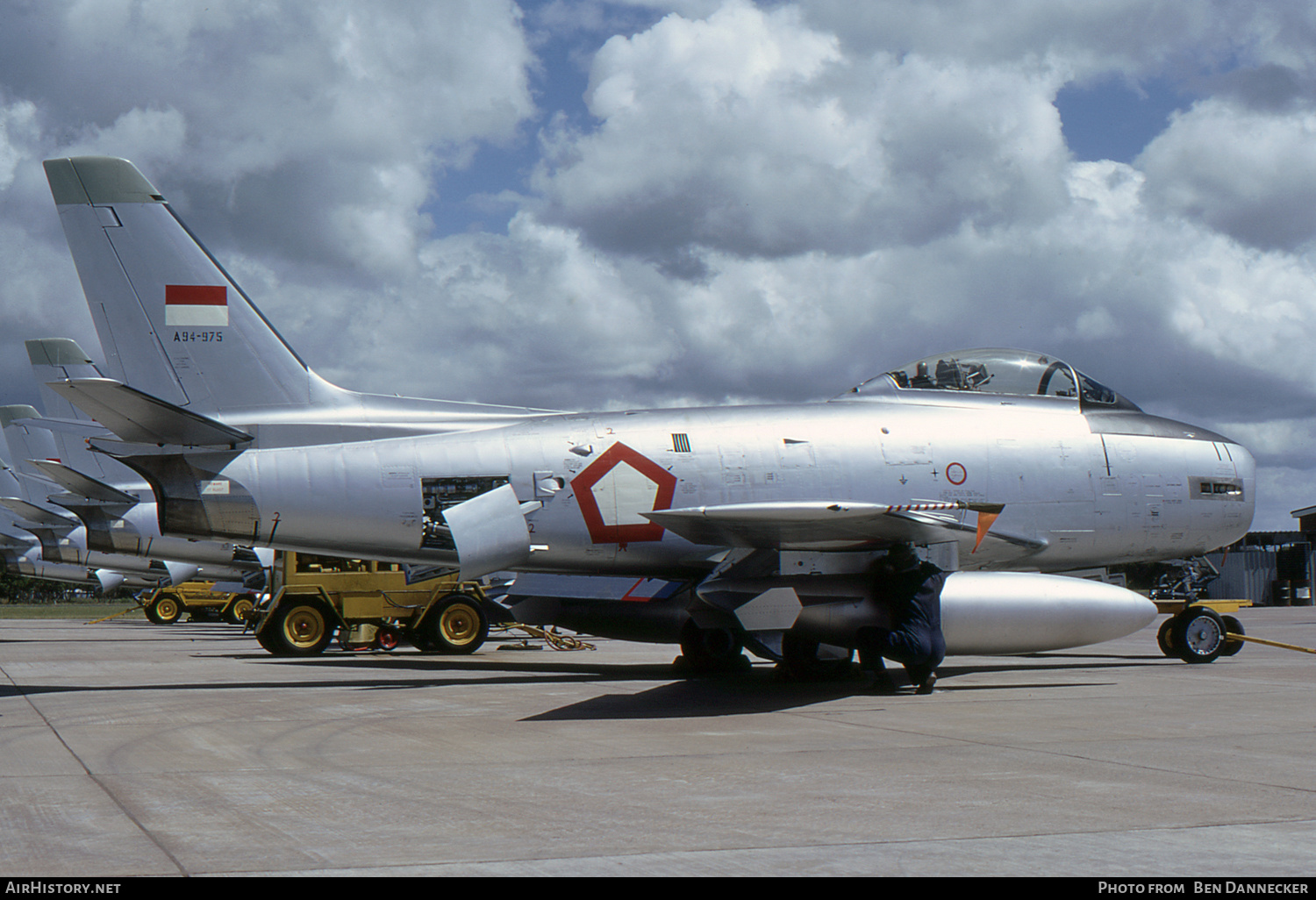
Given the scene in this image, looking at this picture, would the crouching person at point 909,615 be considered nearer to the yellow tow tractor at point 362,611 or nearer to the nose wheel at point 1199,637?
the nose wheel at point 1199,637

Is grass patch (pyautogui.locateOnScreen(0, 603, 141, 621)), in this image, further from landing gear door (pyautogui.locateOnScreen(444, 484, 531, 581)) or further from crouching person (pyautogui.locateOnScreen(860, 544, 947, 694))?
crouching person (pyautogui.locateOnScreen(860, 544, 947, 694))

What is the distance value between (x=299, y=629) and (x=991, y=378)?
42.3ft

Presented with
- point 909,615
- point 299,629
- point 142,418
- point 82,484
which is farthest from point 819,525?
point 82,484

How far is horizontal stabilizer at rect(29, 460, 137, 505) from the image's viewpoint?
1956cm

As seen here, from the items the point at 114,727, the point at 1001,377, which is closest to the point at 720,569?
the point at 1001,377

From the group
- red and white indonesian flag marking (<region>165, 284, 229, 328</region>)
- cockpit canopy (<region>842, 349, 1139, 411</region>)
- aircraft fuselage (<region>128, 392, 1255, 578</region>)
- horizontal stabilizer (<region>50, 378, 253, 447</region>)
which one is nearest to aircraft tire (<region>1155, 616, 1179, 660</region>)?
aircraft fuselage (<region>128, 392, 1255, 578</region>)

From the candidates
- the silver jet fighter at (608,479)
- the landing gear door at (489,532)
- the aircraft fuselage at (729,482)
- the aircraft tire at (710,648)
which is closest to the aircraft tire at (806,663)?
the silver jet fighter at (608,479)

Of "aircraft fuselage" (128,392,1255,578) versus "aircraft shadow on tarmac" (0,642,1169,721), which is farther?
"aircraft fuselage" (128,392,1255,578)

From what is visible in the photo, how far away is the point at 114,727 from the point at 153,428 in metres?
3.42

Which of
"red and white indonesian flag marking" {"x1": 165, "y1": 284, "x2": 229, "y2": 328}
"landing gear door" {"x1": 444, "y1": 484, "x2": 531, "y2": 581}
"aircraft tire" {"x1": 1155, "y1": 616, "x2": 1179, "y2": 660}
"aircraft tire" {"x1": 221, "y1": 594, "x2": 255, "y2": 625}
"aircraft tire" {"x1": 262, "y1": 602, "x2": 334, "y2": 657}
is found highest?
"red and white indonesian flag marking" {"x1": 165, "y1": 284, "x2": 229, "y2": 328}

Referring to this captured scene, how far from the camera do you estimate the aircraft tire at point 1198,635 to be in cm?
1559

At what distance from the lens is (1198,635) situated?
15.7m

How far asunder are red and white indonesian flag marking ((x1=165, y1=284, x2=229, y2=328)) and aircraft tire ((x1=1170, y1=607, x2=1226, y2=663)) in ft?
42.7
